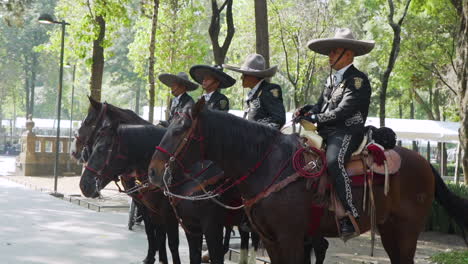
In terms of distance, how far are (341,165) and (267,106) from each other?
188 cm

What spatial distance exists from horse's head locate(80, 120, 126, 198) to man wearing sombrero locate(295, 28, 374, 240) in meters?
2.78

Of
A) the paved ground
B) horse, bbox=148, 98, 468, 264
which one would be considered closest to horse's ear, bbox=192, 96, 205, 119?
horse, bbox=148, 98, 468, 264

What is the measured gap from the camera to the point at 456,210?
6344mm

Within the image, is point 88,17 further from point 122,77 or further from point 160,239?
point 122,77

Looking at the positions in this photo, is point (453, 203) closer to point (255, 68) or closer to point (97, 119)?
point (255, 68)

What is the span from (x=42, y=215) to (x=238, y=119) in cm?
1070

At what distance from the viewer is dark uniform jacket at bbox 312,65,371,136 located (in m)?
5.57

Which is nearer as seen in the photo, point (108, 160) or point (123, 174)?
point (108, 160)

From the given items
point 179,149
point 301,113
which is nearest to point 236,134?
point 179,149

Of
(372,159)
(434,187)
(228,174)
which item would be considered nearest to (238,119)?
(228,174)

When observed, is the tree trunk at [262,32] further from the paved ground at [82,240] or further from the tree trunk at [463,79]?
the tree trunk at [463,79]

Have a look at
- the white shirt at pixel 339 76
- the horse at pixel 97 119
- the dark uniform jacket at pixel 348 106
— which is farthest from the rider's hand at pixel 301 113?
the horse at pixel 97 119

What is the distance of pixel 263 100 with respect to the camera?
7113mm

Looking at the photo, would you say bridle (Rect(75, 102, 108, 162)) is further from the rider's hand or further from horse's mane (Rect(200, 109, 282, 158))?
the rider's hand
